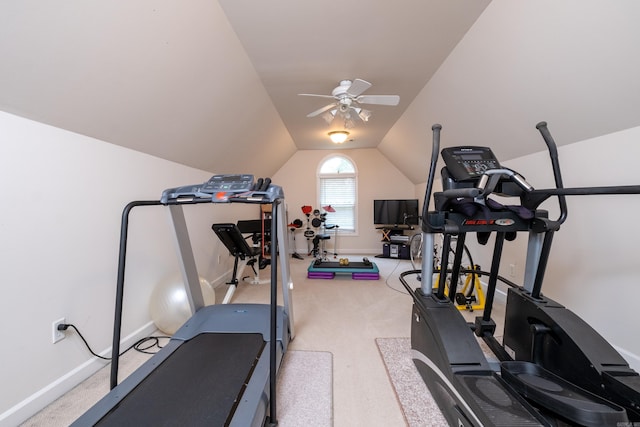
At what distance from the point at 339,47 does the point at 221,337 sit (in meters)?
2.61

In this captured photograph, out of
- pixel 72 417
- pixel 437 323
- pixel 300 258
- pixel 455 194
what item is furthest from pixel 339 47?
pixel 300 258

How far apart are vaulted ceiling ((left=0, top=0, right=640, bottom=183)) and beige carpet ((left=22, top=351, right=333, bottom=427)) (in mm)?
1720

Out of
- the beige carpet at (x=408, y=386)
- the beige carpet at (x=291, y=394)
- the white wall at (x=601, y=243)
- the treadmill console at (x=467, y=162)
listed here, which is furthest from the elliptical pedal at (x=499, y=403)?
the white wall at (x=601, y=243)

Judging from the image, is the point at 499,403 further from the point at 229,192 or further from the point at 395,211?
the point at 395,211

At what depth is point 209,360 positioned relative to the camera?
150 cm

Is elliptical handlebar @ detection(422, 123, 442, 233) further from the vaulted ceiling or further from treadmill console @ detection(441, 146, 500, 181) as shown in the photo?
the vaulted ceiling

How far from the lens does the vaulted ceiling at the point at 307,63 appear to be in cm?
128

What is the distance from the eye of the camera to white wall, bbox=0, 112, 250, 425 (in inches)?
51.1

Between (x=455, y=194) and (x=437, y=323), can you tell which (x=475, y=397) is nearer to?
(x=437, y=323)

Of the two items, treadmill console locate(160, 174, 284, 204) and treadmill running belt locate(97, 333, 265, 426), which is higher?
treadmill console locate(160, 174, 284, 204)

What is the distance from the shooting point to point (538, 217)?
1422 millimetres

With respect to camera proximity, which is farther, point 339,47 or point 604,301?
point 339,47

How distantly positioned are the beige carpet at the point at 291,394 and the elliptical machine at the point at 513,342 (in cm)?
66

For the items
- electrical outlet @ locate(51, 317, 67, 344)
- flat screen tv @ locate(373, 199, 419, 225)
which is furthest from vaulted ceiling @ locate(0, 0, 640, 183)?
flat screen tv @ locate(373, 199, 419, 225)
